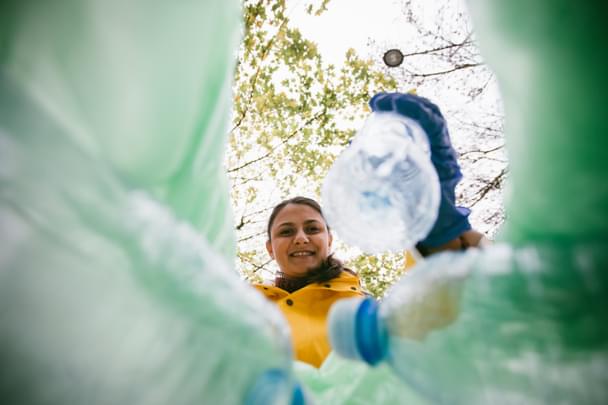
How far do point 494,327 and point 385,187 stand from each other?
71cm

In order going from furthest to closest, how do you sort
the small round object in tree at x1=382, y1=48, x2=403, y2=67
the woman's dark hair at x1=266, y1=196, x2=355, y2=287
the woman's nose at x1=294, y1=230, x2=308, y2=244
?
the small round object in tree at x1=382, y1=48, x2=403, y2=67 → the woman's nose at x1=294, y1=230, x2=308, y2=244 → the woman's dark hair at x1=266, y1=196, x2=355, y2=287

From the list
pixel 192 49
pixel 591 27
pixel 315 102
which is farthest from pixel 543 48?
pixel 315 102

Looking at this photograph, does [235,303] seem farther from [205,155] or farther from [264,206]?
[264,206]

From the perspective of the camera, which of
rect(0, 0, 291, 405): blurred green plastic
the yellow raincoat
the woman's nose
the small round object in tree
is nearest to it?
rect(0, 0, 291, 405): blurred green plastic

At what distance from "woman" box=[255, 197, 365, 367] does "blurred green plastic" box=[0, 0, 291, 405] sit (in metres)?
0.67

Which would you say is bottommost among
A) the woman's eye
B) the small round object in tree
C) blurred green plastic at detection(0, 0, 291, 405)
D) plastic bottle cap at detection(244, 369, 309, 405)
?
plastic bottle cap at detection(244, 369, 309, 405)

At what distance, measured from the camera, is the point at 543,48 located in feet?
1.53

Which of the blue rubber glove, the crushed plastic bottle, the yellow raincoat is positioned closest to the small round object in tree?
the yellow raincoat

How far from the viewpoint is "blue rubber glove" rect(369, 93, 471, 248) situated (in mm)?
1127

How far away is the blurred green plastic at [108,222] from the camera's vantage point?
41 centimetres

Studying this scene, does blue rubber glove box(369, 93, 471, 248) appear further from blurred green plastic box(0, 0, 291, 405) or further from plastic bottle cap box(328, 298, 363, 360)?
blurred green plastic box(0, 0, 291, 405)

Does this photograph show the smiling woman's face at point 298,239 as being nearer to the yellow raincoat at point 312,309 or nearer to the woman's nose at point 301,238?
the woman's nose at point 301,238

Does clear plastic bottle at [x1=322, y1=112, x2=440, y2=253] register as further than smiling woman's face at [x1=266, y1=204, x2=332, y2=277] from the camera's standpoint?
No

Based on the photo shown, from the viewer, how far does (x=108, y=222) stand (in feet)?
1.52
